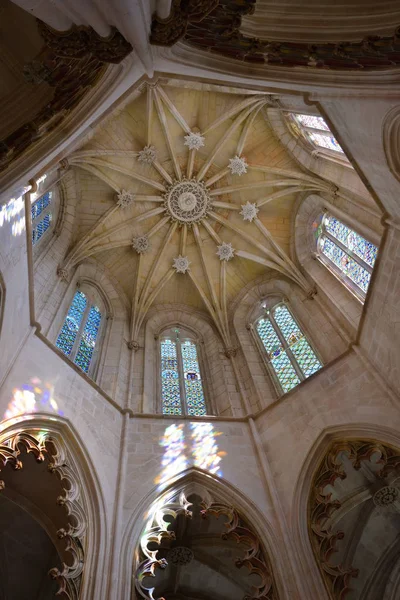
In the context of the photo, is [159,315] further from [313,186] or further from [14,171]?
[14,171]

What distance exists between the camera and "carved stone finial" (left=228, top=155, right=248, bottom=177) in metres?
13.4

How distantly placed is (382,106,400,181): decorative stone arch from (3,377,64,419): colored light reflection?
5.83 meters

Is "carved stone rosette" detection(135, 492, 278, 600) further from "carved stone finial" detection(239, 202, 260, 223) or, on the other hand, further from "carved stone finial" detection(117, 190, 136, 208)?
"carved stone finial" detection(239, 202, 260, 223)

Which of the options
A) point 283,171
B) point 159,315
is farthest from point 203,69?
point 159,315

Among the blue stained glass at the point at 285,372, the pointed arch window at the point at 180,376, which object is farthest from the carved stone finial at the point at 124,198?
the blue stained glass at the point at 285,372

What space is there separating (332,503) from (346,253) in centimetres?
572

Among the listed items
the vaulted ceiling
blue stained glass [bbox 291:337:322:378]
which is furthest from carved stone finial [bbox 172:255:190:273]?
blue stained glass [bbox 291:337:322:378]

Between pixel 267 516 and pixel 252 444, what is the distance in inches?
58.5

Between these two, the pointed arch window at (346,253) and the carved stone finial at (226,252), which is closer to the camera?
the pointed arch window at (346,253)

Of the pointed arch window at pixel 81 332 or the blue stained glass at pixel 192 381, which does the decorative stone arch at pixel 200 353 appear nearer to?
the blue stained glass at pixel 192 381

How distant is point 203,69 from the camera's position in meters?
6.07

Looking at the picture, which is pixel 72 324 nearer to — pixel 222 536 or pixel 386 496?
pixel 222 536

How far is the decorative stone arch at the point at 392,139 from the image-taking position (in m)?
6.18

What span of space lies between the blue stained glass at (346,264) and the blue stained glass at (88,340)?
18.8 feet
